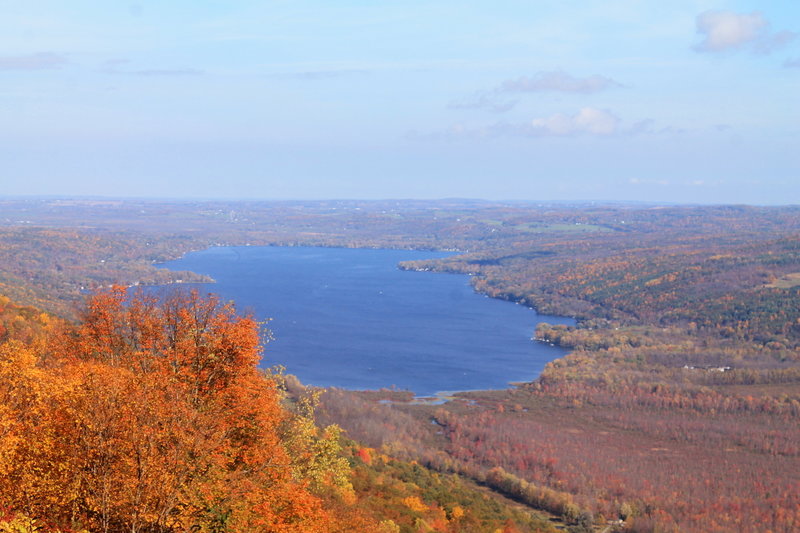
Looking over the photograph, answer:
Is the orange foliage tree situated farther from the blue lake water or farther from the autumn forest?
the blue lake water

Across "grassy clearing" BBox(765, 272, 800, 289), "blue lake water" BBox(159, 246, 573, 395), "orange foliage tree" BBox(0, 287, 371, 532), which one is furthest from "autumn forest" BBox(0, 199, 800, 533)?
"blue lake water" BBox(159, 246, 573, 395)

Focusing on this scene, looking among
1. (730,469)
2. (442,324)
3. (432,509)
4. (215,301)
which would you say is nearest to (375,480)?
(432,509)

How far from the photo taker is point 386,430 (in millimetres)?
87500

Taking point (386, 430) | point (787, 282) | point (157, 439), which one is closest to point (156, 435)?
point (157, 439)

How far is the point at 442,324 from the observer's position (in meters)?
179

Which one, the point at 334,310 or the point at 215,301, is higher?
the point at 215,301

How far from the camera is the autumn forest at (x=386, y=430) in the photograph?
17.1 m

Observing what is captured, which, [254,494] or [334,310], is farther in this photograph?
[334,310]

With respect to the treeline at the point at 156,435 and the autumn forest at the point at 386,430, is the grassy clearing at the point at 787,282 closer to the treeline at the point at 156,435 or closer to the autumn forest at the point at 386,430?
the autumn forest at the point at 386,430

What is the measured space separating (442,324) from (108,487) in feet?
536

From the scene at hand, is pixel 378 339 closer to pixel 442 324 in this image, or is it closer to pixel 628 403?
pixel 442 324

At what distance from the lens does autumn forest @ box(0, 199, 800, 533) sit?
1709cm

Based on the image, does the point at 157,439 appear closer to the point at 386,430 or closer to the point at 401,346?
the point at 386,430

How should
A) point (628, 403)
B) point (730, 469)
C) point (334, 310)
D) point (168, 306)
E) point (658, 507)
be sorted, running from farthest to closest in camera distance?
1. point (334, 310)
2. point (628, 403)
3. point (730, 469)
4. point (658, 507)
5. point (168, 306)
